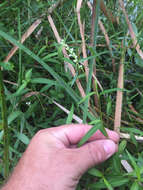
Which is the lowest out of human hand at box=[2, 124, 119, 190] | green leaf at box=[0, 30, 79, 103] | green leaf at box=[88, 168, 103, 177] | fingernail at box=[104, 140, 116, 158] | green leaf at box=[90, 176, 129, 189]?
green leaf at box=[90, 176, 129, 189]

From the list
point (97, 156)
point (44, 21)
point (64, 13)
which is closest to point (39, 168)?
point (97, 156)

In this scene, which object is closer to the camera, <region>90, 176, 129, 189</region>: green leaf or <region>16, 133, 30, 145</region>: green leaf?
<region>90, 176, 129, 189</region>: green leaf

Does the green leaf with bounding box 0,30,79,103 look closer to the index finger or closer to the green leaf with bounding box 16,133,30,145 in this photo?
the index finger

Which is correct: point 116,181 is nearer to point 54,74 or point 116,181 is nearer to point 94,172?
point 94,172

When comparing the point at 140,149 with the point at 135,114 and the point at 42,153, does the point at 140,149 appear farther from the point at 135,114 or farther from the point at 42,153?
the point at 42,153

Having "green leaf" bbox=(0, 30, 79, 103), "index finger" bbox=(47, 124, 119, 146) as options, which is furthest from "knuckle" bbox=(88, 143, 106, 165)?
"green leaf" bbox=(0, 30, 79, 103)

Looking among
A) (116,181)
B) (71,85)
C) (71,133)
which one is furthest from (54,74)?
(116,181)

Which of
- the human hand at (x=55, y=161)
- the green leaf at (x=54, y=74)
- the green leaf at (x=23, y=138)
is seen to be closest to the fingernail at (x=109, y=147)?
the human hand at (x=55, y=161)
